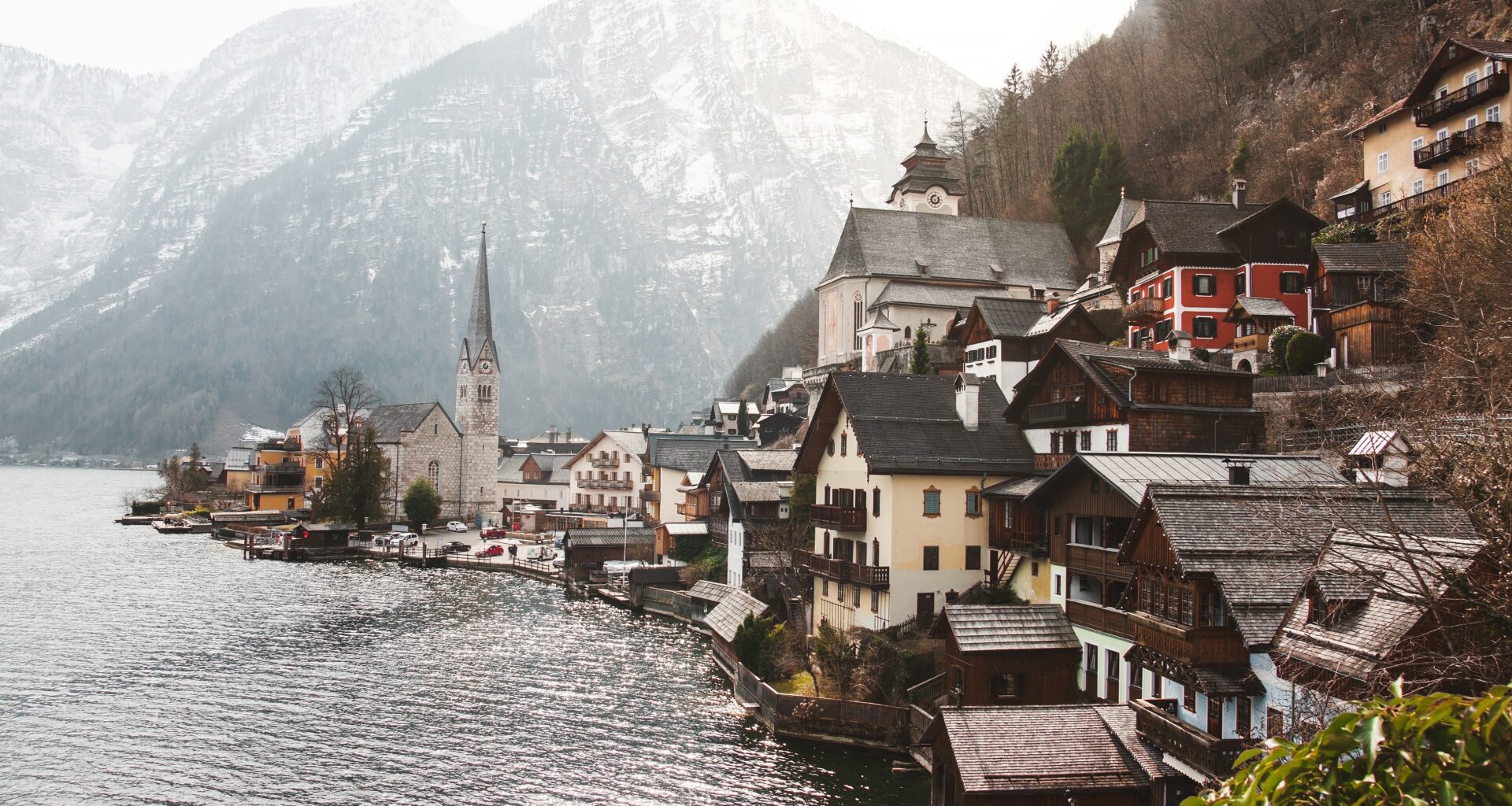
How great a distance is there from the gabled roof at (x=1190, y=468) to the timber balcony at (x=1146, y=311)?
19954 mm

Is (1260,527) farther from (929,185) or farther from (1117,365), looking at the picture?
(929,185)

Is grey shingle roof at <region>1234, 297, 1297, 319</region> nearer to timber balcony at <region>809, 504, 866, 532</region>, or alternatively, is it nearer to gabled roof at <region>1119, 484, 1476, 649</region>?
timber balcony at <region>809, 504, 866, 532</region>

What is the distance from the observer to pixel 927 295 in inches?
3167

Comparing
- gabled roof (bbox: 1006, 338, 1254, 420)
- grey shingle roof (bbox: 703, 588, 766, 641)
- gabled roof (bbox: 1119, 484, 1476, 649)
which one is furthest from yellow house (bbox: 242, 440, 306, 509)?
gabled roof (bbox: 1119, 484, 1476, 649)

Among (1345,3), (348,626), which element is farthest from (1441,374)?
(1345,3)

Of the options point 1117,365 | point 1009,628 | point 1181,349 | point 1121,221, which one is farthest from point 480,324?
point 1009,628

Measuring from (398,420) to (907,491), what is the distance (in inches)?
3638

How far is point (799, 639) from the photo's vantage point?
4191 centimetres

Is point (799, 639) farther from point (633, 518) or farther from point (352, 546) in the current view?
point (352, 546)

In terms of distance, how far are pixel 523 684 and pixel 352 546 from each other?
55.5 metres

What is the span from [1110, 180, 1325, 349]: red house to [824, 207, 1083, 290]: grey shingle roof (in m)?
29.9

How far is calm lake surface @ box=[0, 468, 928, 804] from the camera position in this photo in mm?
28875

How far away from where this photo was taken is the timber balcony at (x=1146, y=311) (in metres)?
49.7

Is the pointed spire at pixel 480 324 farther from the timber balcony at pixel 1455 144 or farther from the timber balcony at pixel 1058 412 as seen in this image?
the timber balcony at pixel 1455 144
